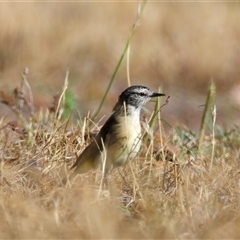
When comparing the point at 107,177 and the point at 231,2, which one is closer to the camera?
the point at 107,177

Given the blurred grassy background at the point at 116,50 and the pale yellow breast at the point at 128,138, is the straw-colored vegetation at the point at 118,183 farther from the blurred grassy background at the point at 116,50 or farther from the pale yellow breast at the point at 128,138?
the blurred grassy background at the point at 116,50

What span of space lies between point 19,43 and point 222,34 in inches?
117

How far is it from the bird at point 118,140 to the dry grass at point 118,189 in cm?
8

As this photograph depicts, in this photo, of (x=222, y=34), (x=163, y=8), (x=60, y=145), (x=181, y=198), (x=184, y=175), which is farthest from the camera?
(x=163, y=8)

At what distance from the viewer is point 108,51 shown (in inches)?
530

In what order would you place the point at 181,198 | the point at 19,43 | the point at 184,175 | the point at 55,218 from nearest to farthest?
the point at 55,218
the point at 181,198
the point at 184,175
the point at 19,43

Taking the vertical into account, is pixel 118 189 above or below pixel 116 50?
above

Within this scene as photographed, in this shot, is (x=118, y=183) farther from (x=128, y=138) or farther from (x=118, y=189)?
(x=128, y=138)

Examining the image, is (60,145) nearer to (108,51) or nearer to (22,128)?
(22,128)

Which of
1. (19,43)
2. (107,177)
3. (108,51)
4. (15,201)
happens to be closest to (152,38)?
(108,51)

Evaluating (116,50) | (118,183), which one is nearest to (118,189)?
(118,183)

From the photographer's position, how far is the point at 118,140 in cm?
626

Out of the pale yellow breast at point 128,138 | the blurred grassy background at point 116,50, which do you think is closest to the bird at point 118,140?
the pale yellow breast at point 128,138

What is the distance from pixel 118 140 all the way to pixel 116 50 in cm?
725
